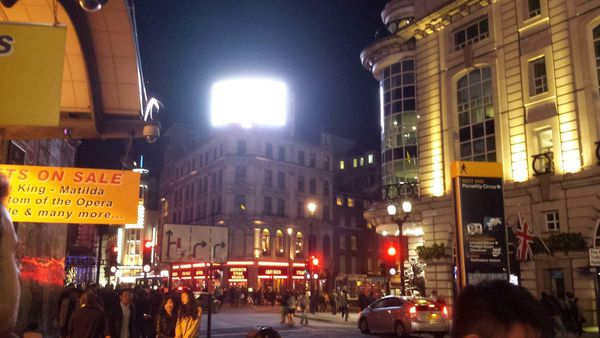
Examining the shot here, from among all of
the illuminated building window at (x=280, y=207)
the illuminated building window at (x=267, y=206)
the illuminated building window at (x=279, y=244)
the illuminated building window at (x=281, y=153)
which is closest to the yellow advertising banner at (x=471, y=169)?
the illuminated building window at (x=267, y=206)

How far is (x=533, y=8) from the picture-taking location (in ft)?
94.2

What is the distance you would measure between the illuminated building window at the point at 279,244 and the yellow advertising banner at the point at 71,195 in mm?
60876

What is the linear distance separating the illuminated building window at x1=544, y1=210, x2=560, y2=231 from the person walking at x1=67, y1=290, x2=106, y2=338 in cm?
2312

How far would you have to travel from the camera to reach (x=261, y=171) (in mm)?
70312

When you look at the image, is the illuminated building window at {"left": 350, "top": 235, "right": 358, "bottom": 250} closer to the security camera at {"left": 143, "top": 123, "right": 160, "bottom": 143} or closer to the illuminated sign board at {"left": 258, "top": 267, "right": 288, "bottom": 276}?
the illuminated sign board at {"left": 258, "top": 267, "right": 288, "bottom": 276}

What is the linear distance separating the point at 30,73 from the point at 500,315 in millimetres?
6001

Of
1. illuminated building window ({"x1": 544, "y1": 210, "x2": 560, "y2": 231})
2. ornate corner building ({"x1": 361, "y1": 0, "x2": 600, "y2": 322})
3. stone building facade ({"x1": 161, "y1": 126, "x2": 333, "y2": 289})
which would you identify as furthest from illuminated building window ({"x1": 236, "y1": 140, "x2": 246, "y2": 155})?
illuminated building window ({"x1": 544, "y1": 210, "x2": 560, "y2": 231})

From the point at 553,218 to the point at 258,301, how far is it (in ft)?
116

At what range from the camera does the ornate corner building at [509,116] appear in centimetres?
2547

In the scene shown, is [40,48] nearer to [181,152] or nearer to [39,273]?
[39,273]

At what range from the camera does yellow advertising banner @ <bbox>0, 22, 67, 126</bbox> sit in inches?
241

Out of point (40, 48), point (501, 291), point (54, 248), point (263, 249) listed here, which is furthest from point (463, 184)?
point (263, 249)

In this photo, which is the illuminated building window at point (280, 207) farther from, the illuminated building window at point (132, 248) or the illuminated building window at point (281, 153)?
the illuminated building window at point (132, 248)

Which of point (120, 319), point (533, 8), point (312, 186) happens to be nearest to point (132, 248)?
point (312, 186)
